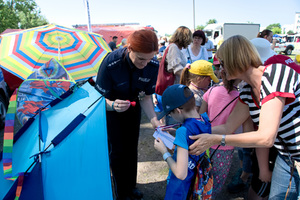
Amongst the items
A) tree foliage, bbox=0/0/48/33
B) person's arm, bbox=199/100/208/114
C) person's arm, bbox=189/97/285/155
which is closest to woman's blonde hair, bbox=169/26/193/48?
person's arm, bbox=199/100/208/114

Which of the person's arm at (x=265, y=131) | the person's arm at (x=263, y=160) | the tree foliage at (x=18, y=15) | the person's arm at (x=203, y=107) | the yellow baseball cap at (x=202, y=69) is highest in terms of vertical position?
the tree foliage at (x=18, y=15)

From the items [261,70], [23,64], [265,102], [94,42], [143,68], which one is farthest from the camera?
[94,42]

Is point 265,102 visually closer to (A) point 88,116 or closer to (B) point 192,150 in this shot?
(B) point 192,150

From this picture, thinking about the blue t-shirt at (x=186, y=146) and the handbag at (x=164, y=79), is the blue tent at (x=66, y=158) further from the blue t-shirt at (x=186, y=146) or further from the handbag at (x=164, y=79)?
the handbag at (x=164, y=79)

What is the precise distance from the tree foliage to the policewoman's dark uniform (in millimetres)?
15140

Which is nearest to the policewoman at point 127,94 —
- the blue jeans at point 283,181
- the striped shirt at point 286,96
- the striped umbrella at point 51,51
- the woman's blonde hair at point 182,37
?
the striped shirt at point 286,96

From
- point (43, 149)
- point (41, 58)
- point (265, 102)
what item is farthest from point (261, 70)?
point (41, 58)

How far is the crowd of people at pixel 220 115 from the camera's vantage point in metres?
1.20

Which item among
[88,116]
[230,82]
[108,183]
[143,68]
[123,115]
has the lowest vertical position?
[108,183]

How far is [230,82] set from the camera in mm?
1810

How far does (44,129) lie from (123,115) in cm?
74

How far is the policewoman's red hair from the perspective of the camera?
5.29 feet

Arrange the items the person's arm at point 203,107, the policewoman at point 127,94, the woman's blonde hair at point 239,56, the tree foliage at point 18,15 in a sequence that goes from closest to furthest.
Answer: the woman's blonde hair at point 239,56
the policewoman at point 127,94
the person's arm at point 203,107
the tree foliage at point 18,15

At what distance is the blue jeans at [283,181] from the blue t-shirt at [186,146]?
19.6 inches
